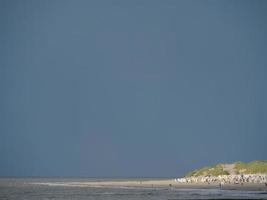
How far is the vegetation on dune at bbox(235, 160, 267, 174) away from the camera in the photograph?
117 m

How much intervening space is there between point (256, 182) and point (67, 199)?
5248 centimetres

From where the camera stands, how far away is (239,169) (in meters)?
124

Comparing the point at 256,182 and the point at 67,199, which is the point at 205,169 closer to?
the point at 256,182

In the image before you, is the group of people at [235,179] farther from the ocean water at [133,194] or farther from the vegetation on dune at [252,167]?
the ocean water at [133,194]

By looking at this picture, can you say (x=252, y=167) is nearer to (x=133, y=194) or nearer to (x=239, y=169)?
(x=239, y=169)

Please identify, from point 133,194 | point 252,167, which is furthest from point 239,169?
point 133,194

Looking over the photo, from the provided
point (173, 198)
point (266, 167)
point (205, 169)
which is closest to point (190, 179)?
→ point (205, 169)

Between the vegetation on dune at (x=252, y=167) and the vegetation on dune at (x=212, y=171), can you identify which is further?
the vegetation on dune at (x=212, y=171)

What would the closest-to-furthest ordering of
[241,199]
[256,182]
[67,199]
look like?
[241,199] < [67,199] < [256,182]

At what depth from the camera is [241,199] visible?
206 ft

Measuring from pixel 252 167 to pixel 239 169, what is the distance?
4365 millimetres

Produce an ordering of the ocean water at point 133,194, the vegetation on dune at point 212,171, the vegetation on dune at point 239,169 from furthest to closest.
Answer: the vegetation on dune at point 212,171, the vegetation on dune at point 239,169, the ocean water at point 133,194

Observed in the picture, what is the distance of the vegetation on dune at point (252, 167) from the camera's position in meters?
117

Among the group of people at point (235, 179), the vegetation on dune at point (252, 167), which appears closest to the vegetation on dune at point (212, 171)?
the vegetation on dune at point (252, 167)
